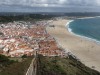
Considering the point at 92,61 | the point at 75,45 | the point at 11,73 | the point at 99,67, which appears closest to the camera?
the point at 11,73

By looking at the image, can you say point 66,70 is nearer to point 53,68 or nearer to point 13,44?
point 53,68

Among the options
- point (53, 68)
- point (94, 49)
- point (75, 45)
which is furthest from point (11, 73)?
point (75, 45)

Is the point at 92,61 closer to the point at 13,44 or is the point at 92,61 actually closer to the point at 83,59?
the point at 83,59

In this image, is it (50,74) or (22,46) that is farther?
(22,46)

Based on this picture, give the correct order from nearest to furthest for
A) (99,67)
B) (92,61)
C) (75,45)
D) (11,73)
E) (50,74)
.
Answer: (11,73) < (50,74) < (99,67) < (92,61) < (75,45)

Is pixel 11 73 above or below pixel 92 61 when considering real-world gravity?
above

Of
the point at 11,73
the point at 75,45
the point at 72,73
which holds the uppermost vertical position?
the point at 11,73

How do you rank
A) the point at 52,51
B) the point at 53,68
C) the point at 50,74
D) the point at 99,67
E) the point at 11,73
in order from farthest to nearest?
the point at 52,51 → the point at 99,67 → the point at 53,68 → the point at 50,74 → the point at 11,73

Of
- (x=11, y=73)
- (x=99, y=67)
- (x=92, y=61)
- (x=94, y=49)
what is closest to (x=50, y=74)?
(x=11, y=73)

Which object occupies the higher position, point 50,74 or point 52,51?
point 50,74
